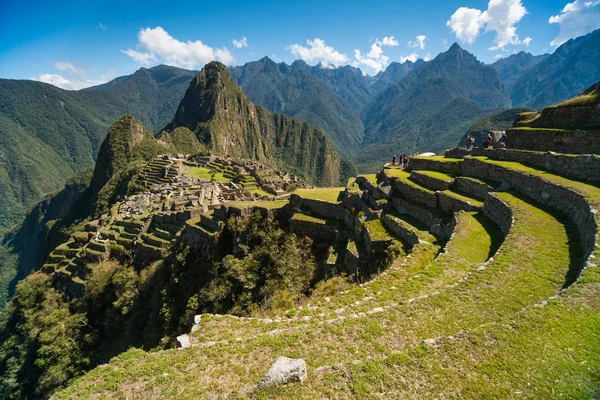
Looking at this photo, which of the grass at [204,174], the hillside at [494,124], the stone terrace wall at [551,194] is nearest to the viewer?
the stone terrace wall at [551,194]

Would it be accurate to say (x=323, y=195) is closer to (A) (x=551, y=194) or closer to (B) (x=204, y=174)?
(A) (x=551, y=194)

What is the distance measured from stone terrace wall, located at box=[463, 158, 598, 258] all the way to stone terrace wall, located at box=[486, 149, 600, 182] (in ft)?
5.56

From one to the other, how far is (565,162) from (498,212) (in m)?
4.49

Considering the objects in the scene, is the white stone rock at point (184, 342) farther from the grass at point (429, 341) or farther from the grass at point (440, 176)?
the grass at point (440, 176)

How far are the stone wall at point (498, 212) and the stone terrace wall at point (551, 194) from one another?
1737 mm

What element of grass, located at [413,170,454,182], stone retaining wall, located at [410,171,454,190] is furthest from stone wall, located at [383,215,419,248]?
grass, located at [413,170,454,182]

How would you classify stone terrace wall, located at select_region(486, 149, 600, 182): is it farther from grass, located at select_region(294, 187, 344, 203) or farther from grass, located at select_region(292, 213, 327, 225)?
grass, located at select_region(292, 213, 327, 225)

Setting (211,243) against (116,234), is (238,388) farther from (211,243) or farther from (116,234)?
(116,234)

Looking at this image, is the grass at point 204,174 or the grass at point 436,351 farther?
the grass at point 204,174

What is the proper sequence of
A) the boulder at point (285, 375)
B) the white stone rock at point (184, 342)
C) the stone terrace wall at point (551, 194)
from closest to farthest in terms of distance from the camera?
the boulder at point (285, 375) → the white stone rock at point (184, 342) → the stone terrace wall at point (551, 194)

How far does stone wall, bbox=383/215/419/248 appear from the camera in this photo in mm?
14117

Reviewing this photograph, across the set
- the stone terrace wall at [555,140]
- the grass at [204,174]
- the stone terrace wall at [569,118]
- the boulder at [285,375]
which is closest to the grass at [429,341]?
the boulder at [285,375]

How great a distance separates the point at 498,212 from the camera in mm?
13336

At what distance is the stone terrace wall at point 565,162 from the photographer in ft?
41.6
